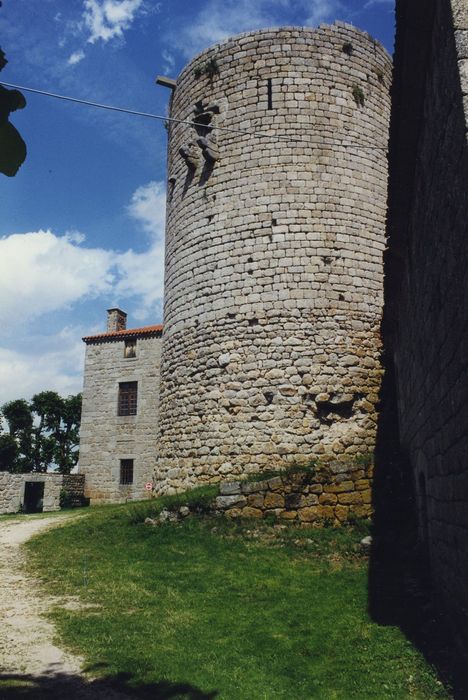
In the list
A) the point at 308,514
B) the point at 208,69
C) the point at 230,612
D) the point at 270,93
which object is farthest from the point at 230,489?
the point at 208,69

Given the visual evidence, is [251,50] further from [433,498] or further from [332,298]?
[433,498]

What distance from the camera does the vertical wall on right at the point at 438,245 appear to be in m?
3.64

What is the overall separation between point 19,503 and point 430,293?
2388 cm

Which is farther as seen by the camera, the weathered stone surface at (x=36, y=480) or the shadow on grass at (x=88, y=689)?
the weathered stone surface at (x=36, y=480)

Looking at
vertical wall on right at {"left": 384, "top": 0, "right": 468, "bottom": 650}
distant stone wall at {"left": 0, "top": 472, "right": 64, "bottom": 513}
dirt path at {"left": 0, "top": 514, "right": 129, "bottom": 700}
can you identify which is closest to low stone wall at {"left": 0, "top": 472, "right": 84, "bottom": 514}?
distant stone wall at {"left": 0, "top": 472, "right": 64, "bottom": 513}

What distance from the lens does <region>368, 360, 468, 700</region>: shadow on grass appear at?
5.00 meters

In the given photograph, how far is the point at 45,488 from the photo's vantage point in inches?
970

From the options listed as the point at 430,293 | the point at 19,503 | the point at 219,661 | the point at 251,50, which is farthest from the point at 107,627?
the point at 19,503

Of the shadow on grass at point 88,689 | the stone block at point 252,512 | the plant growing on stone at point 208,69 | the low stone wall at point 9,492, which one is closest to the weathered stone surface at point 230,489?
the stone block at point 252,512

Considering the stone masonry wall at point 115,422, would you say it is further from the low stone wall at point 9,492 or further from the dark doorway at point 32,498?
the dark doorway at point 32,498

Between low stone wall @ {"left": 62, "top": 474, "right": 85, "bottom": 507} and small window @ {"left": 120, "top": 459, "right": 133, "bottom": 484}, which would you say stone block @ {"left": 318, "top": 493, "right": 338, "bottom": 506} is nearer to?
small window @ {"left": 120, "top": 459, "right": 133, "bottom": 484}

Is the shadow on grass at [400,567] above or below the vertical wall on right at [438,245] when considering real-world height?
below

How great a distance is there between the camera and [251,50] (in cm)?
1352

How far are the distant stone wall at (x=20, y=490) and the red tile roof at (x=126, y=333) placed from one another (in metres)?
6.44
